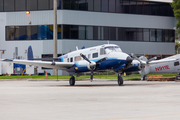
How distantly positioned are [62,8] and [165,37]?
19049 mm

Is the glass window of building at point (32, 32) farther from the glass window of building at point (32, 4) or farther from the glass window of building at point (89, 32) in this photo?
the glass window of building at point (89, 32)

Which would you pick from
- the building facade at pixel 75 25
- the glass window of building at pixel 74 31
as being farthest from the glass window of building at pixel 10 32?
the glass window of building at pixel 74 31

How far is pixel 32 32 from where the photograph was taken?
2008 inches

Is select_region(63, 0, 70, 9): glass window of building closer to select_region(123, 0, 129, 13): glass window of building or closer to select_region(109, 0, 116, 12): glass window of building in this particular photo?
select_region(109, 0, 116, 12): glass window of building

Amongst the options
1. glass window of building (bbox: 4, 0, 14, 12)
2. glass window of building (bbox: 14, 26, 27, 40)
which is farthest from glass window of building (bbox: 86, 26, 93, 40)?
glass window of building (bbox: 4, 0, 14, 12)

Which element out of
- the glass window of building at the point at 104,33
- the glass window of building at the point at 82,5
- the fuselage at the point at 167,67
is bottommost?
the fuselage at the point at 167,67

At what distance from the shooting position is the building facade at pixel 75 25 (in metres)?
50.1

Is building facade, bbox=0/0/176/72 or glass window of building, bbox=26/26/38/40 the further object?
glass window of building, bbox=26/26/38/40

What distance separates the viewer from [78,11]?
5047cm

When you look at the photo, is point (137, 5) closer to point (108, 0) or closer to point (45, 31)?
point (108, 0)

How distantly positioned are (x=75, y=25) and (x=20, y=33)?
873cm

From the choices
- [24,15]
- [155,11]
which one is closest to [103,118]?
[24,15]

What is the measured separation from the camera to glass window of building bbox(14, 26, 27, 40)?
5121 cm

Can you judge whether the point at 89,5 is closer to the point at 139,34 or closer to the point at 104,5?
the point at 104,5
